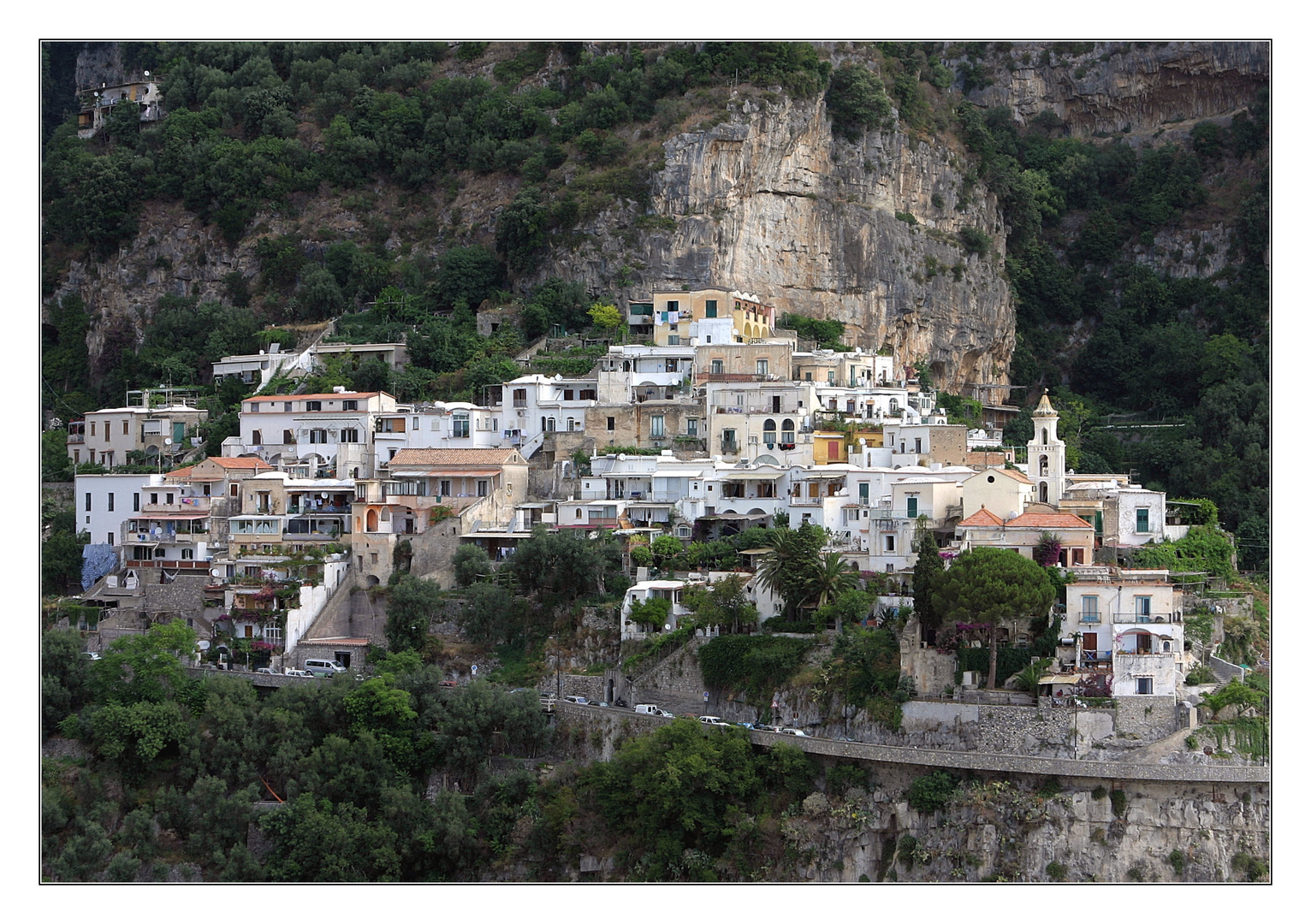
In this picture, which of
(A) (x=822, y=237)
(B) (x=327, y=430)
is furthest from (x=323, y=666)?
(A) (x=822, y=237)

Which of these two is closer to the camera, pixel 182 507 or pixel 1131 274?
pixel 182 507

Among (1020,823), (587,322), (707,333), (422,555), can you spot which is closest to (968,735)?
(1020,823)

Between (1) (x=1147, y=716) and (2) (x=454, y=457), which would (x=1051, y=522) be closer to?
(1) (x=1147, y=716)

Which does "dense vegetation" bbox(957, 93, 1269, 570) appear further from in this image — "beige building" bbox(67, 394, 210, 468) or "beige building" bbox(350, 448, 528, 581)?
"beige building" bbox(67, 394, 210, 468)

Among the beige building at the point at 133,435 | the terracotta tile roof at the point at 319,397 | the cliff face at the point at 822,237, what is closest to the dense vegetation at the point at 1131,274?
the cliff face at the point at 822,237

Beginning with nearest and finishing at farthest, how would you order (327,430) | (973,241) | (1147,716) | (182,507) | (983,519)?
(1147,716) → (983,519) → (182,507) → (327,430) → (973,241)

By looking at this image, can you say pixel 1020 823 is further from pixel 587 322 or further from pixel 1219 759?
pixel 587 322

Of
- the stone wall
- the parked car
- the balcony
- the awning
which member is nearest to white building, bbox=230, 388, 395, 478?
the awning
